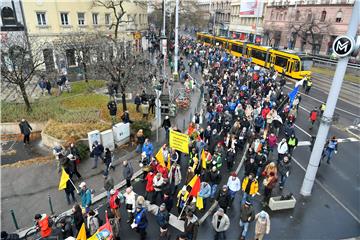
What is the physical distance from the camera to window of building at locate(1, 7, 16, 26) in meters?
29.9

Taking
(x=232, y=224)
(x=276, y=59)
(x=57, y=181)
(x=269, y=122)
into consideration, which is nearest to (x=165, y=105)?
(x=269, y=122)

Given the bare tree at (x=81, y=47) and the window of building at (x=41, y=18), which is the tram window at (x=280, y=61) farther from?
the window of building at (x=41, y=18)

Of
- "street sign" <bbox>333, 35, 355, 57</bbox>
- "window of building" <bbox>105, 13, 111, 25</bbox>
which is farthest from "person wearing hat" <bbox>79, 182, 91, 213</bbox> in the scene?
"window of building" <bbox>105, 13, 111, 25</bbox>

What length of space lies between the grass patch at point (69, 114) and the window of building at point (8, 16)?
15179 mm

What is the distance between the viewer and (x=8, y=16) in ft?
99.1

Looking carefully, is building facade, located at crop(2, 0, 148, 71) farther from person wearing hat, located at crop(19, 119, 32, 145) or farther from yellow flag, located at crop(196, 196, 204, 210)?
yellow flag, located at crop(196, 196, 204, 210)

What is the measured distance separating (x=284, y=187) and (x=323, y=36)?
46155 millimetres

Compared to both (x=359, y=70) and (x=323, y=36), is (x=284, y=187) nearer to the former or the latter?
(x=359, y=70)

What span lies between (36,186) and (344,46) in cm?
1319

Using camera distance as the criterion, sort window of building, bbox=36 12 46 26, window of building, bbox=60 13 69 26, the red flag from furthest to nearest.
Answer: window of building, bbox=60 13 69 26, window of building, bbox=36 12 46 26, the red flag

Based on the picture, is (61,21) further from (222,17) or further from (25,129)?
(222,17)

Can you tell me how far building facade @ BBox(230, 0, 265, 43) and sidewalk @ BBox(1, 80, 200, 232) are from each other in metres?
56.9

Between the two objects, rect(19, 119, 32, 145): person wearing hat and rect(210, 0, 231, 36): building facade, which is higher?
rect(210, 0, 231, 36): building facade

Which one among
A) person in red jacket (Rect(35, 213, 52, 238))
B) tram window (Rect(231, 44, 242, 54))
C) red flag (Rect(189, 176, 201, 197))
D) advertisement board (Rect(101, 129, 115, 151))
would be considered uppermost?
tram window (Rect(231, 44, 242, 54))
